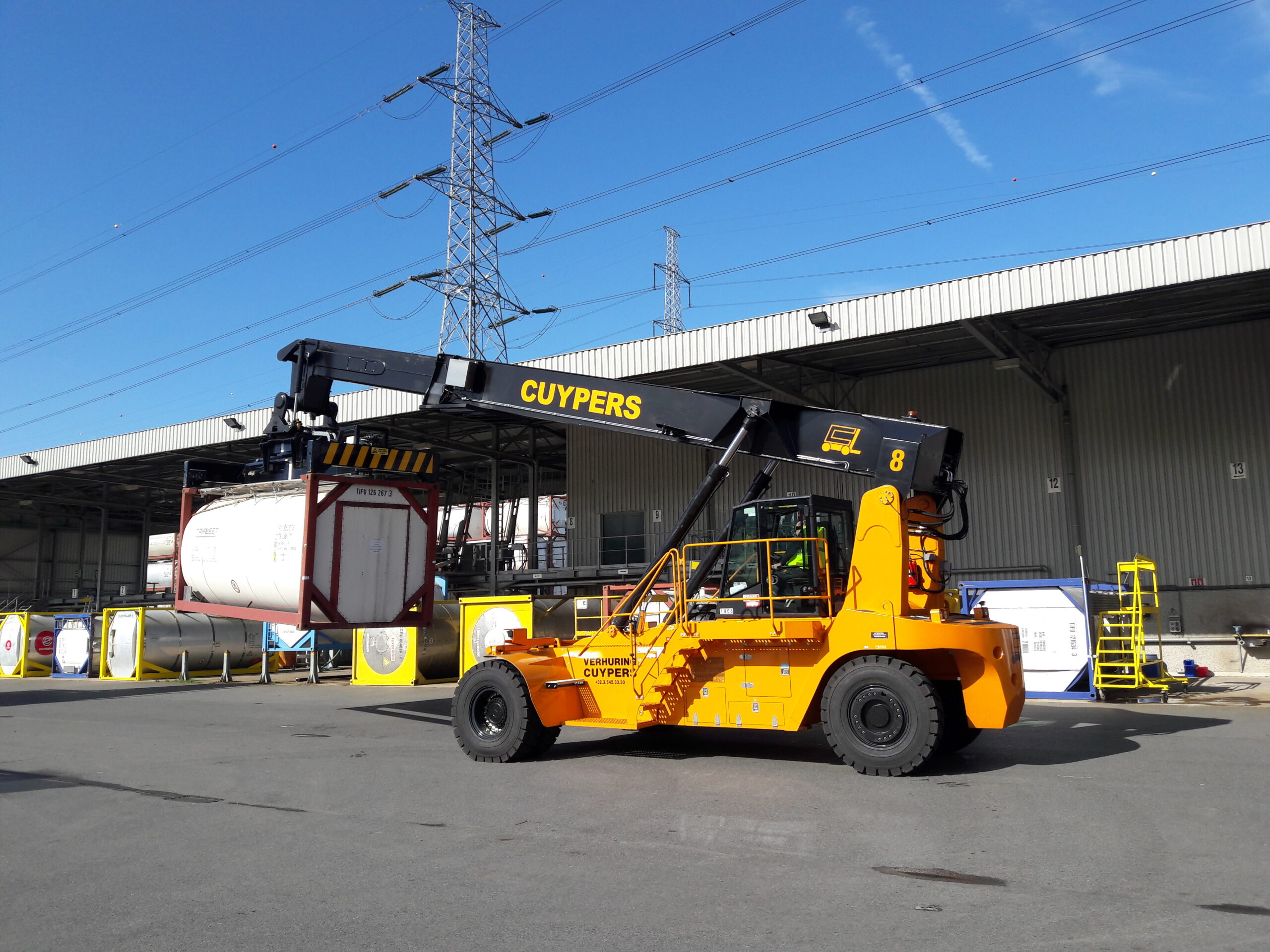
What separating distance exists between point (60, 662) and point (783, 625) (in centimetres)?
2808

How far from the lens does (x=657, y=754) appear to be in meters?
10.9

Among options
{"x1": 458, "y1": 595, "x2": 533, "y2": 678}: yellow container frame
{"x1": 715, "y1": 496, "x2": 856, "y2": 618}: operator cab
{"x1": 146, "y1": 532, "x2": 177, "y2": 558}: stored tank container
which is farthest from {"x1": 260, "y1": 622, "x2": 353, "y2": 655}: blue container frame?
{"x1": 146, "y1": 532, "x2": 177, "y2": 558}: stored tank container

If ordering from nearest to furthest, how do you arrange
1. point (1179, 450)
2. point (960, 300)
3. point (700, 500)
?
point (700, 500) < point (960, 300) < point (1179, 450)

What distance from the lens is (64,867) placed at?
6.24m

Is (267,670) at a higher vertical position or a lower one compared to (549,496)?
lower

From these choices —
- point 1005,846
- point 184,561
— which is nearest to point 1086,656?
point 1005,846

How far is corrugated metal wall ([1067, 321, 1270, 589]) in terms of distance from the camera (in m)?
20.8

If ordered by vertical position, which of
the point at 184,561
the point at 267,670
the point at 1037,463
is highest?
the point at 1037,463

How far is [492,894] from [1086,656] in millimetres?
13811

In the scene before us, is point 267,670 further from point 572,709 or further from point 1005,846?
point 1005,846

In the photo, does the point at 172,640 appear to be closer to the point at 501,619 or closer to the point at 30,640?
the point at 30,640

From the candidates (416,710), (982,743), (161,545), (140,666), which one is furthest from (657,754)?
(161,545)

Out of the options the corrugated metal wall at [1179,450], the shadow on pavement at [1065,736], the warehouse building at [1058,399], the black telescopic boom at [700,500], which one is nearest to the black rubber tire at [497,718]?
the black telescopic boom at [700,500]

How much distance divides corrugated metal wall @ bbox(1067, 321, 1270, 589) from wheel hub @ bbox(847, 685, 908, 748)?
51.3ft
